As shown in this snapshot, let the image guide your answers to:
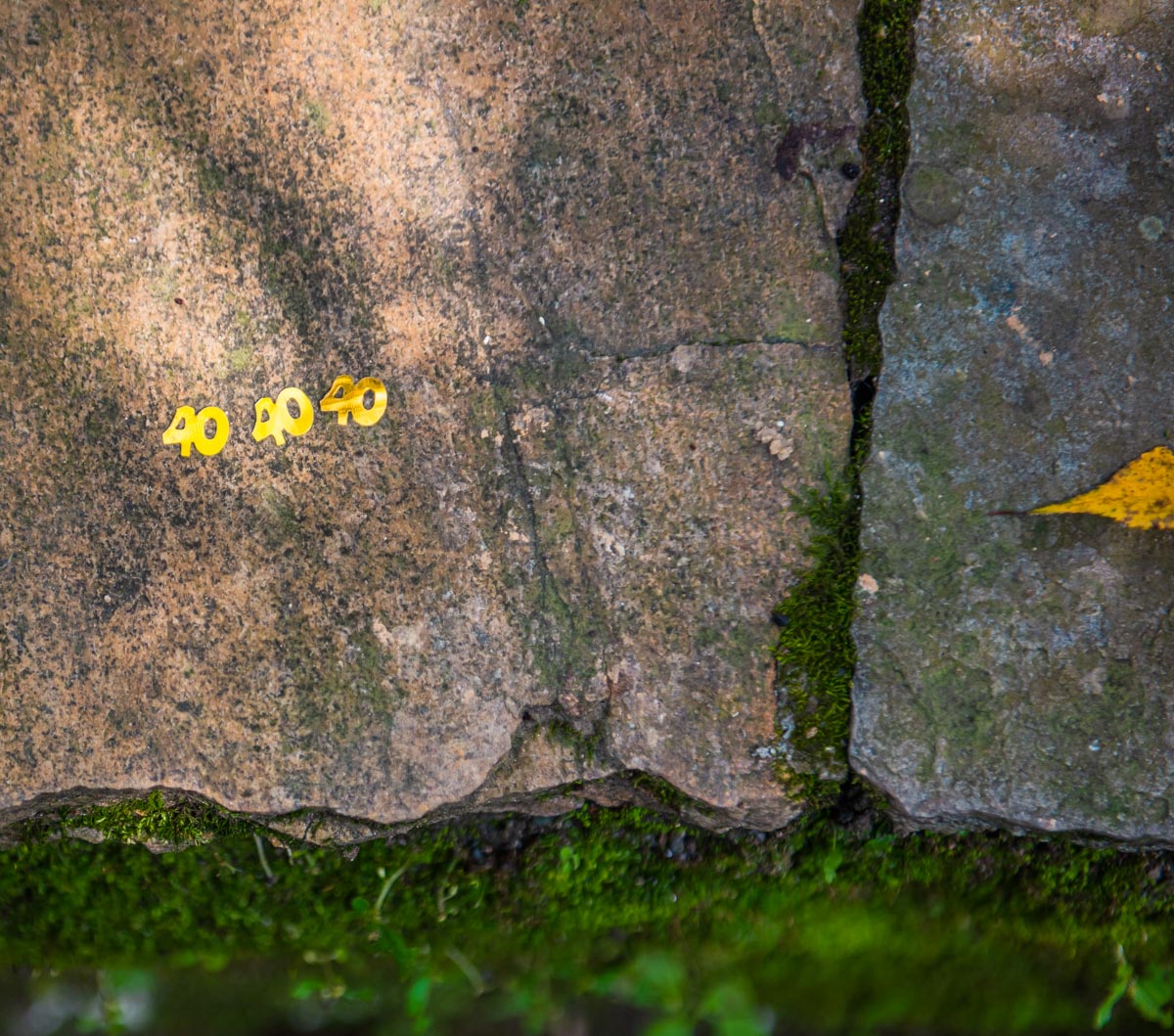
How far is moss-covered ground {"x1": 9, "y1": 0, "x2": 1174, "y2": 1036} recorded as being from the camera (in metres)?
1.52

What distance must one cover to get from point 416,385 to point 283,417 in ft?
0.84

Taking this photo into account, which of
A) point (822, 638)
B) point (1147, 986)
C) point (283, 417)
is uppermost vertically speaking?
point (283, 417)

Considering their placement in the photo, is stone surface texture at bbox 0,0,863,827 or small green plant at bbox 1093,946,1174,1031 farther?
small green plant at bbox 1093,946,1174,1031

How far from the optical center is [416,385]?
154 centimetres

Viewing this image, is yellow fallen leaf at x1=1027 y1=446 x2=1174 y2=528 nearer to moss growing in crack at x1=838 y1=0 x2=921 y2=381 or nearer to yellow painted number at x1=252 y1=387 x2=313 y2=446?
moss growing in crack at x1=838 y1=0 x2=921 y2=381

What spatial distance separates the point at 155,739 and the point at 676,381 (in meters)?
1.18

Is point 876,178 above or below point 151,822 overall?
above

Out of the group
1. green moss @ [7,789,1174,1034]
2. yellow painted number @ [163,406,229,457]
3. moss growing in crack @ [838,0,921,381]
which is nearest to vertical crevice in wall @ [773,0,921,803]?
moss growing in crack @ [838,0,921,381]

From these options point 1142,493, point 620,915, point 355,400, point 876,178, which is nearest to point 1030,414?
point 1142,493

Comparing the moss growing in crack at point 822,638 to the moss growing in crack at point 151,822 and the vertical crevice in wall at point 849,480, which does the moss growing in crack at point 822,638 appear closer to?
the vertical crevice in wall at point 849,480

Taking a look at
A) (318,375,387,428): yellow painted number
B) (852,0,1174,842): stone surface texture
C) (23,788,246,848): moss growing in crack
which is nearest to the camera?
(852,0,1174,842): stone surface texture

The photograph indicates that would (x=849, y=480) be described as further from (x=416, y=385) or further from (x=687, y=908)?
(x=687, y=908)

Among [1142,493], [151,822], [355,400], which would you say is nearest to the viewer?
[1142,493]

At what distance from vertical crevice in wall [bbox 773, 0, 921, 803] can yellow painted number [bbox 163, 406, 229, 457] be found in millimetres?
1077
